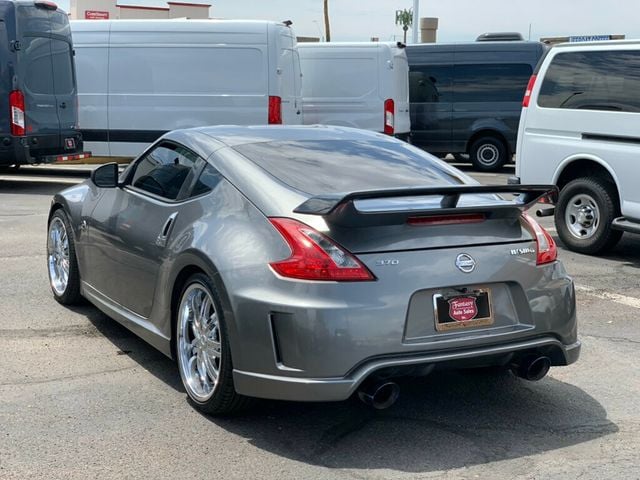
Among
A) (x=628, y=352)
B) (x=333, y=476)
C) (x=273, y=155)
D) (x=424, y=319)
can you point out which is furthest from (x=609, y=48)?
(x=333, y=476)

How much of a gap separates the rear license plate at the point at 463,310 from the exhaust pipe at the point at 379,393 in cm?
34

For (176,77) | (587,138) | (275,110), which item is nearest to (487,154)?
(275,110)

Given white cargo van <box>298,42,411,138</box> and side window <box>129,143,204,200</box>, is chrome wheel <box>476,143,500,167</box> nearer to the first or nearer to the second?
white cargo van <box>298,42,411,138</box>

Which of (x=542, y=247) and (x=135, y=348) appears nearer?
(x=542, y=247)

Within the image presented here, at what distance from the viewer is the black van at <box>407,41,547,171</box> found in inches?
719

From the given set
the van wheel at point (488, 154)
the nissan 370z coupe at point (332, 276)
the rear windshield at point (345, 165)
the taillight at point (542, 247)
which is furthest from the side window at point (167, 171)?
the van wheel at point (488, 154)

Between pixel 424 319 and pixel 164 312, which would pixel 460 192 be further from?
pixel 164 312

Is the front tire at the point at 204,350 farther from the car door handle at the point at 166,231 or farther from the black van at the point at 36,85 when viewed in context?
the black van at the point at 36,85

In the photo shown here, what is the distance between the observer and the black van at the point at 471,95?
18250 millimetres

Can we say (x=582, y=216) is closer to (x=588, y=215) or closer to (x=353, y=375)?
(x=588, y=215)

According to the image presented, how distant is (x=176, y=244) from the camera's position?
183 inches

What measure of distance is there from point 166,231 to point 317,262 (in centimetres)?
120

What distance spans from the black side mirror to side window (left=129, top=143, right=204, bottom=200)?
13 centimetres

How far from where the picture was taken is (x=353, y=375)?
390 centimetres
